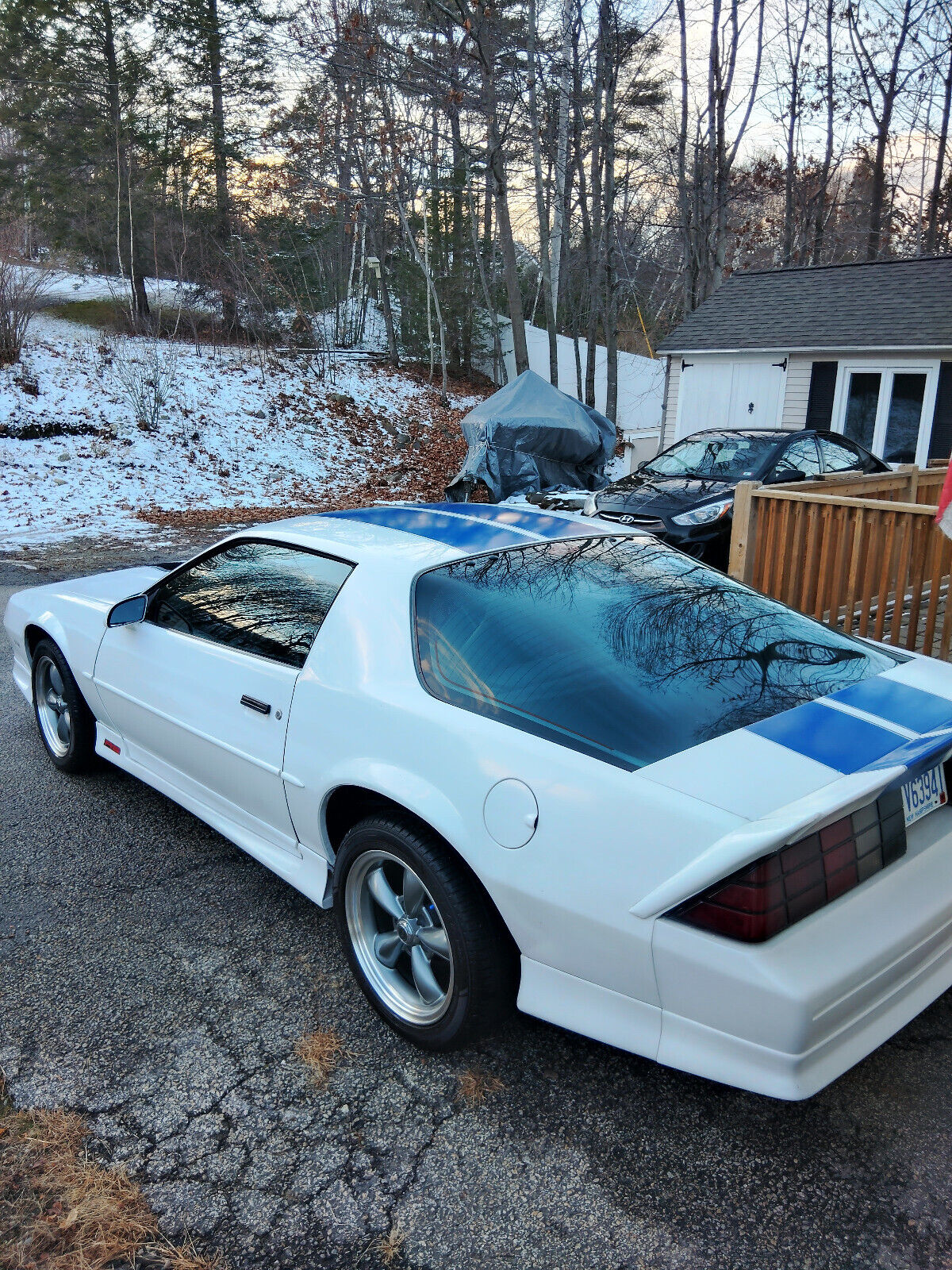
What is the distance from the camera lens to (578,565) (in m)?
3.01

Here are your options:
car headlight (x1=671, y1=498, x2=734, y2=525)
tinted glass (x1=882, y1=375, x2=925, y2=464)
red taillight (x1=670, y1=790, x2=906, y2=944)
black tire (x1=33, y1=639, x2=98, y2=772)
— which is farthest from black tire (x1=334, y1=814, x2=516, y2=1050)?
tinted glass (x1=882, y1=375, x2=925, y2=464)

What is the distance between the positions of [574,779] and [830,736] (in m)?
0.67

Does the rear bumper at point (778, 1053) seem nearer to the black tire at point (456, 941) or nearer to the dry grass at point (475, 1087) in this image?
the black tire at point (456, 941)

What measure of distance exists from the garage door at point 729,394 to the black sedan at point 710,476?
5182mm

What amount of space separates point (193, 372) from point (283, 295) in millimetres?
4897

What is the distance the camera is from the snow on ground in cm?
1391

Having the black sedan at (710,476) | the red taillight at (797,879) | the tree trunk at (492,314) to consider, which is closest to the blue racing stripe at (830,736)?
the red taillight at (797,879)

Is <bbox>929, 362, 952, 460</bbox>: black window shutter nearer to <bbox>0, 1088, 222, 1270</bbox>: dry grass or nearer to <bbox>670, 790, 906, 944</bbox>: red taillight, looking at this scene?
<bbox>670, 790, 906, 944</bbox>: red taillight

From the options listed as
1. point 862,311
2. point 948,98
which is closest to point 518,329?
point 862,311

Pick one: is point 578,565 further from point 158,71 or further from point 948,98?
point 948,98

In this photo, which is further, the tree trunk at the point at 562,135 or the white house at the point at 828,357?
the tree trunk at the point at 562,135

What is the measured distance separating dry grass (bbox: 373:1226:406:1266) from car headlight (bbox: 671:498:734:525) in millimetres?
7503

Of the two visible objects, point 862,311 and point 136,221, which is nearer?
point 862,311

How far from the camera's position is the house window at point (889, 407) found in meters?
14.0
